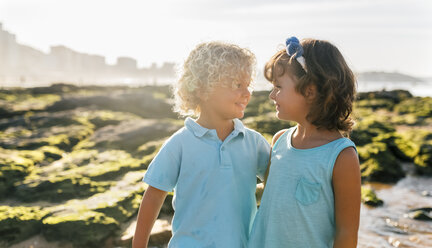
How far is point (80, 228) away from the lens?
423 cm

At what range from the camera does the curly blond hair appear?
6.98ft

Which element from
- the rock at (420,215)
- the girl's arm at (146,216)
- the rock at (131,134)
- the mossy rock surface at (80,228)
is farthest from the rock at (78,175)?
the rock at (420,215)

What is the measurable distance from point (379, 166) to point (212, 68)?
23.7 ft

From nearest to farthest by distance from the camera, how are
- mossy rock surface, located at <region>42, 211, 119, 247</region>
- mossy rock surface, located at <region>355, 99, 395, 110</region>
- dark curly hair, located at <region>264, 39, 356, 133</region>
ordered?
dark curly hair, located at <region>264, 39, 356, 133</region> → mossy rock surface, located at <region>42, 211, 119, 247</region> → mossy rock surface, located at <region>355, 99, 395, 110</region>

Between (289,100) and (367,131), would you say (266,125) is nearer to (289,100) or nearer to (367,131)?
(367,131)

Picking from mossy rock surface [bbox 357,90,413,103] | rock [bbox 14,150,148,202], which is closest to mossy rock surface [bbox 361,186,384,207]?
rock [bbox 14,150,148,202]

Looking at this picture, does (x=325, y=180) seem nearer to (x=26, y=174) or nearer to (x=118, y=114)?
(x=26, y=174)

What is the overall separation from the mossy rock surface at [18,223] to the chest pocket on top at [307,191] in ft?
12.4

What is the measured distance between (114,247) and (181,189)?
2.53 m

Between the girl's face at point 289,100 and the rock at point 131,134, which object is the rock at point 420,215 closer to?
the girl's face at point 289,100

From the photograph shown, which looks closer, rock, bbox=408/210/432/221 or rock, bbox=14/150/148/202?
rock, bbox=14/150/148/202

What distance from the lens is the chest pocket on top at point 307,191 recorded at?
189cm

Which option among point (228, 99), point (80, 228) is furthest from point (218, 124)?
point (80, 228)

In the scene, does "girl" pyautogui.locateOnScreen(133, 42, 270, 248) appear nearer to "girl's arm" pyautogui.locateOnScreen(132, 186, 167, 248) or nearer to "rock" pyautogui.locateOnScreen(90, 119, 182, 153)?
"girl's arm" pyautogui.locateOnScreen(132, 186, 167, 248)
